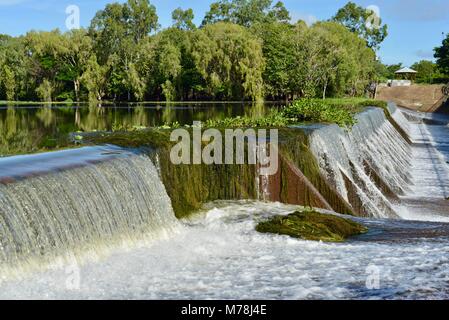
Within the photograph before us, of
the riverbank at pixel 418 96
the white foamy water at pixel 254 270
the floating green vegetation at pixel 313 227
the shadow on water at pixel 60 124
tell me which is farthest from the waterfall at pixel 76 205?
the riverbank at pixel 418 96

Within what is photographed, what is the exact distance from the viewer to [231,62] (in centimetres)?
6019

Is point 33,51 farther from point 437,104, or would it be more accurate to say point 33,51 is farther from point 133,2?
point 437,104

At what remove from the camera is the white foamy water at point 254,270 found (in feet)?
23.8

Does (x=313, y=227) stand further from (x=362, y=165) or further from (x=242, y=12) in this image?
(x=242, y=12)

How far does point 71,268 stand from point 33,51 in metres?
64.0

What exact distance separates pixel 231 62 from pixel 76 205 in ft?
173

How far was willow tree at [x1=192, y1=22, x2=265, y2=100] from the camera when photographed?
59.5m

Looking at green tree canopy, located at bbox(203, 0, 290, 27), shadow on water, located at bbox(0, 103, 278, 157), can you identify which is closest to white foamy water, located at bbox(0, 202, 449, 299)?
shadow on water, located at bbox(0, 103, 278, 157)

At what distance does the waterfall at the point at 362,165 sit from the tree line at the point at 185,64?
122 feet

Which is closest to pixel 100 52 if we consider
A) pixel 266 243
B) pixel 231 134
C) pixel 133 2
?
pixel 133 2

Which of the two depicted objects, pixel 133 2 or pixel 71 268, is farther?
pixel 133 2

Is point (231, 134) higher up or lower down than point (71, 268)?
higher up

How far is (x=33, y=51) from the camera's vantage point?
67250mm

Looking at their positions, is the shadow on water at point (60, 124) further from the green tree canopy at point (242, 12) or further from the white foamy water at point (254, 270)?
the green tree canopy at point (242, 12)
